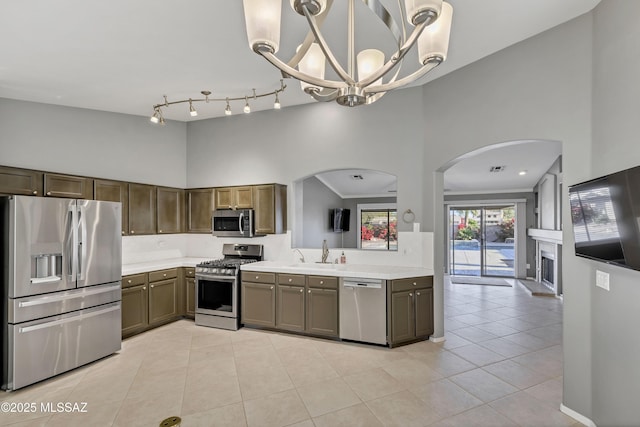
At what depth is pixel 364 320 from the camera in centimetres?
401

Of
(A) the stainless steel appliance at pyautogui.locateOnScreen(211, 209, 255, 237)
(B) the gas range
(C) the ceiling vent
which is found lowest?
(B) the gas range

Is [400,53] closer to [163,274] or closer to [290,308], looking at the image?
[290,308]

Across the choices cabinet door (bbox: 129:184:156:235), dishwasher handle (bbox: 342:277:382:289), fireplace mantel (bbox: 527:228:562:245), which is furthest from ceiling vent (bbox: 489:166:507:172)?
cabinet door (bbox: 129:184:156:235)

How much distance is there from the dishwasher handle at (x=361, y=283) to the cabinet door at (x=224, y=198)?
2295mm

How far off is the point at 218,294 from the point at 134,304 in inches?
42.3

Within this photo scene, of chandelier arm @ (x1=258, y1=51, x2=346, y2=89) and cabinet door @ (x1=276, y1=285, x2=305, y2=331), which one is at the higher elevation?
chandelier arm @ (x1=258, y1=51, x2=346, y2=89)

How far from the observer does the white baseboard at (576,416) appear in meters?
2.53

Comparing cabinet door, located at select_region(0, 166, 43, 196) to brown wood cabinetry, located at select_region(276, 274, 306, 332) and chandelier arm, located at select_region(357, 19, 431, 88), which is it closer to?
brown wood cabinetry, located at select_region(276, 274, 306, 332)

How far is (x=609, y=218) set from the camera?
196 centimetres

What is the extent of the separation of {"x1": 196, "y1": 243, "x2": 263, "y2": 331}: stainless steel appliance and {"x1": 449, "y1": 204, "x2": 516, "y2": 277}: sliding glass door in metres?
6.68

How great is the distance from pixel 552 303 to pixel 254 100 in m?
6.39

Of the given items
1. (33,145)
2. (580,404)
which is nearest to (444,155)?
(580,404)

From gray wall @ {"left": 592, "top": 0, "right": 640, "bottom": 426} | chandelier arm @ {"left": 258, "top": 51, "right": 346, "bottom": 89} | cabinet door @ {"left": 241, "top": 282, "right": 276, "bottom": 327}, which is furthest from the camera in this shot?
cabinet door @ {"left": 241, "top": 282, "right": 276, "bottom": 327}

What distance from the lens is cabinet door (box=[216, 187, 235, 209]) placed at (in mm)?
5255
